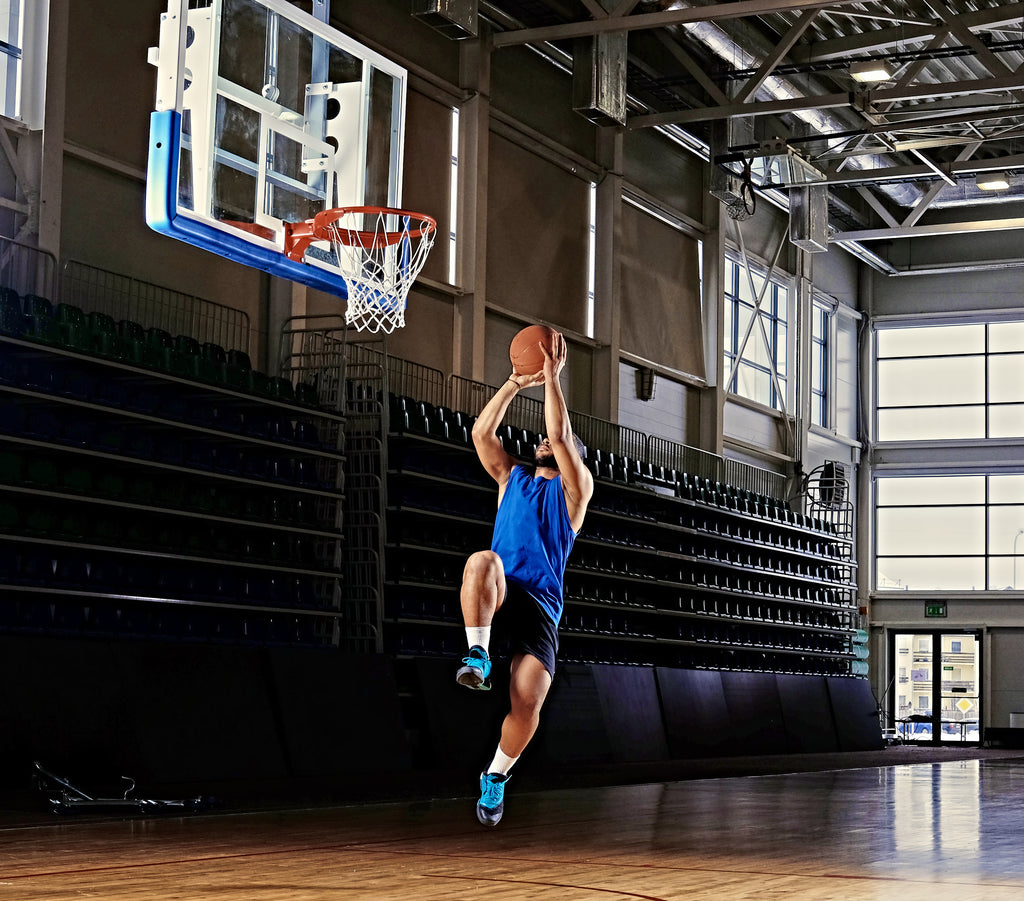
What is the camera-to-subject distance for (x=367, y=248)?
32.9ft

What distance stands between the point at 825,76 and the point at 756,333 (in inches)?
215

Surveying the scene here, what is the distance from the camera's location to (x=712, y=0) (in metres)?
19.0

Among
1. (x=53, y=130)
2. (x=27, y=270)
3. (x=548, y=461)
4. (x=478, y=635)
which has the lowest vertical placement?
(x=478, y=635)

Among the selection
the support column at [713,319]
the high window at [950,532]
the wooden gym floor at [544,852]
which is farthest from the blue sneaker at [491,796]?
the high window at [950,532]

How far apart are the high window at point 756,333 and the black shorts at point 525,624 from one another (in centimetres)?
1909

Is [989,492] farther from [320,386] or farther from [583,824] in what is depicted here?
[583,824]

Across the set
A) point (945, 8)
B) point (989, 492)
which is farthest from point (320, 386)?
point (989, 492)

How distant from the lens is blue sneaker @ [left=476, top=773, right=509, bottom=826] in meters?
6.45

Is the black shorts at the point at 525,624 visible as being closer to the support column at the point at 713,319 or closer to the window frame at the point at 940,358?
the support column at the point at 713,319

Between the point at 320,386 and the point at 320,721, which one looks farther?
the point at 320,386

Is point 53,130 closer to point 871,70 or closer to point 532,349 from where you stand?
point 532,349

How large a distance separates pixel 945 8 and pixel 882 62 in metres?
1.55

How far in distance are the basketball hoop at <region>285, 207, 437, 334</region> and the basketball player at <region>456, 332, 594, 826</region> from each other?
11.5 feet

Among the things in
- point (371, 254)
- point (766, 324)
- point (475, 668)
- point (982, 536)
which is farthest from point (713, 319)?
point (475, 668)
